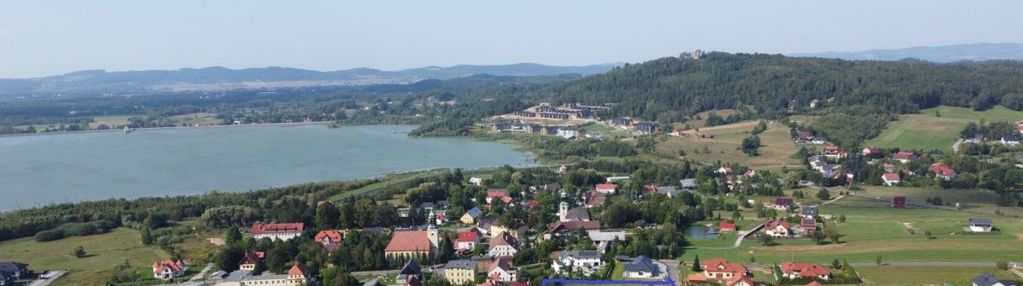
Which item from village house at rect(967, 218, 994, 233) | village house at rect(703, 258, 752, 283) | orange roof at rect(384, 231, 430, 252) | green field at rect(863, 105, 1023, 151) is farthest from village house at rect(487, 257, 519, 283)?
green field at rect(863, 105, 1023, 151)

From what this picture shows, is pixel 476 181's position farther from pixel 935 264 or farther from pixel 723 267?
pixel 935 264

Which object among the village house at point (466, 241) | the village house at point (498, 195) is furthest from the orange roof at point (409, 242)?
the village house at point (498, 195)

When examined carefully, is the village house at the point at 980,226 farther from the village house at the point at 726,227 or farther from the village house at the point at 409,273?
the village house at the point at 409,273

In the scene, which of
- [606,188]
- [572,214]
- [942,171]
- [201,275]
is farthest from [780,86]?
[201,275]

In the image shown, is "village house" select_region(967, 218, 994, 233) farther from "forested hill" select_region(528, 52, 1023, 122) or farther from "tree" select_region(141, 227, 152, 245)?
"forested hill" select_region(528, 52, 1023, 122)

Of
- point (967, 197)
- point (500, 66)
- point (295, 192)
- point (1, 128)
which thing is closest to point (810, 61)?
point (967, 197)

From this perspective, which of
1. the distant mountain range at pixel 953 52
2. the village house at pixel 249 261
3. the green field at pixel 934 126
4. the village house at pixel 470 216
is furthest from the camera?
the distant mountain range at pixel 953 52
